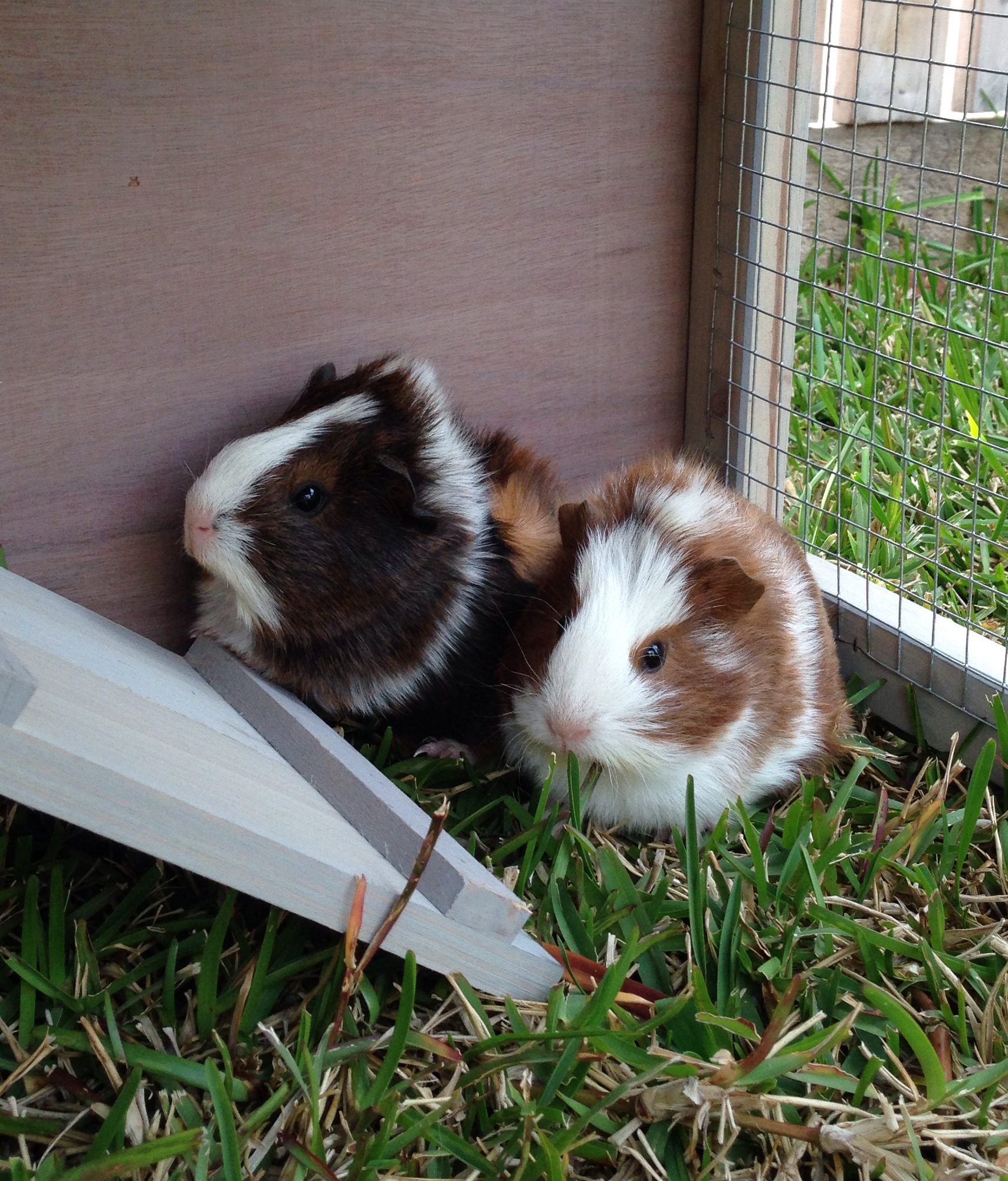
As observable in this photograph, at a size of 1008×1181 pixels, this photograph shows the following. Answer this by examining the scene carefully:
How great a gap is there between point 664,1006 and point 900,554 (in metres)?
1.37

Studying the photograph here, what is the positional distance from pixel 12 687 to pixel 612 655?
88 centimetres

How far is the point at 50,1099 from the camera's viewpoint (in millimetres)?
1454

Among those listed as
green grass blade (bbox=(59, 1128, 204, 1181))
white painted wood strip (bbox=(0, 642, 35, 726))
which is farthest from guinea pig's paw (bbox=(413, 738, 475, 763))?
white painted wood strip (bbox=(0, 642, 35, 726))

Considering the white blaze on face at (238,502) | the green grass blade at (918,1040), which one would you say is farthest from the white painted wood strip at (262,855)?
the white blaze on face at (238,502)

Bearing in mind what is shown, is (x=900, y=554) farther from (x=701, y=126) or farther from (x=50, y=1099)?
(x=50, y=1099)

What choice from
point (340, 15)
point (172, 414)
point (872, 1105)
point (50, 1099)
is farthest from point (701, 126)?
point (50, 1099)

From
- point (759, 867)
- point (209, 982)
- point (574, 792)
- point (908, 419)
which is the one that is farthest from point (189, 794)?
point (908, 419)

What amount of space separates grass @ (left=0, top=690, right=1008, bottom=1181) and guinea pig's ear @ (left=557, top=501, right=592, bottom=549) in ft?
1.30

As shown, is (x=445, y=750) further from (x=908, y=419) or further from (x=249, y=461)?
(x=908, y=419)

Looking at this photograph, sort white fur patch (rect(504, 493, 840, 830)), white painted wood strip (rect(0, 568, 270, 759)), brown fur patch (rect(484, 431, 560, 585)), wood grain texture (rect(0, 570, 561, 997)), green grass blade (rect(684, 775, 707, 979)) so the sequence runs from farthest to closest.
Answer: brown fur patch (rect(484, 431, 560, 585)) < white fur patch (rect(504, 493, 840, 830)) < green grass blade (rect(684, 775, 707, 979)) < white painted wood strip (rect(0, 568, 270, 759)) < wood grain texture (rect(0, 570, 561, 997))

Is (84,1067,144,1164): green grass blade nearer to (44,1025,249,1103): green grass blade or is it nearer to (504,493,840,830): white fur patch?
(44,1025,249,1103): green grass blade

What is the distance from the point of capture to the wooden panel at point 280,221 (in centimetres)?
177

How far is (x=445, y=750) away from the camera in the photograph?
211 centimetres

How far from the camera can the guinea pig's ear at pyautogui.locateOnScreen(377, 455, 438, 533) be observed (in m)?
1.87
